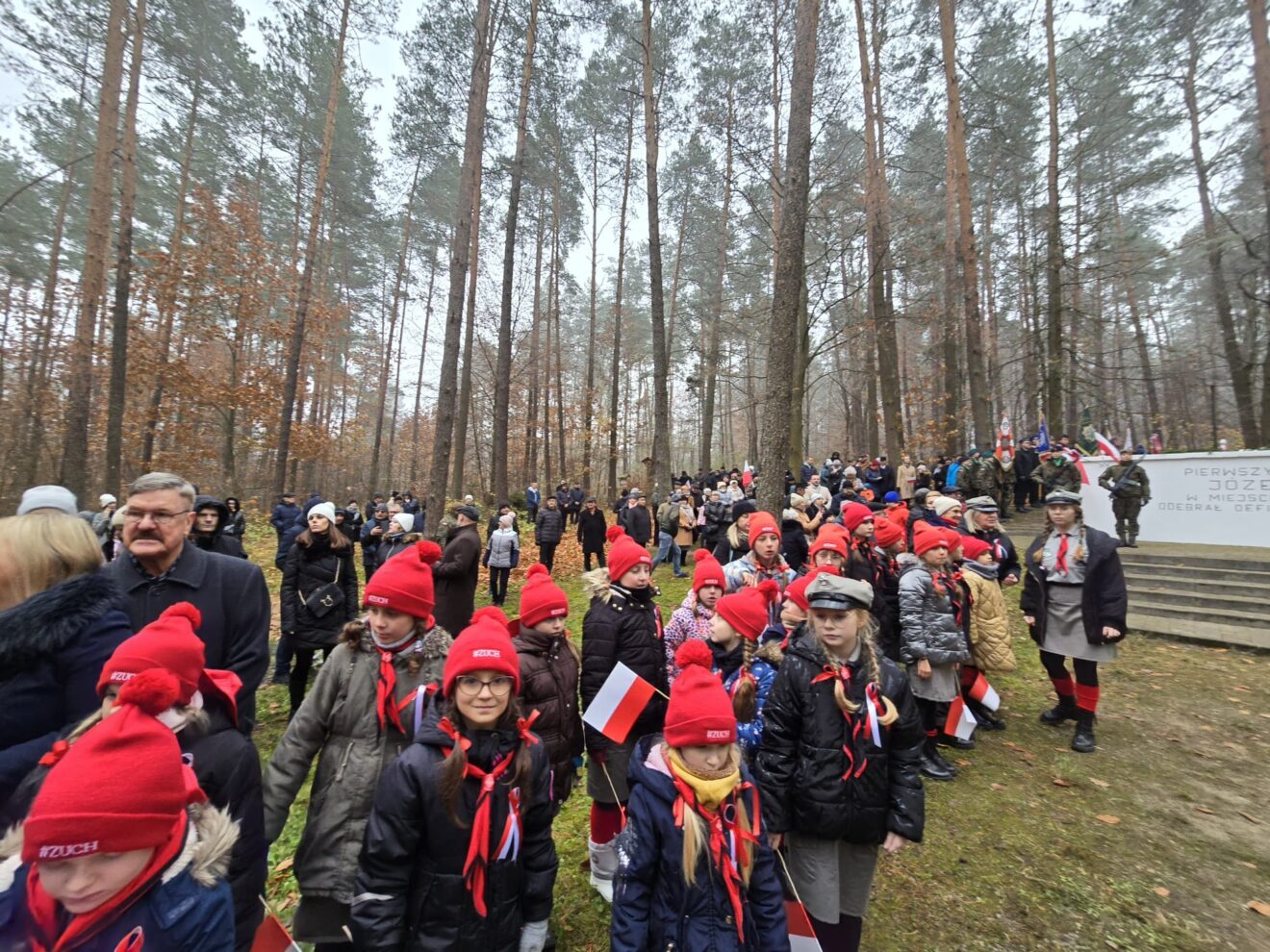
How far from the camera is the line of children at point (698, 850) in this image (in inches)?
70.3

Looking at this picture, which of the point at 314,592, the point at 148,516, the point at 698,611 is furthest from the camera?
the point at 314,592

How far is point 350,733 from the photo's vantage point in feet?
7.41

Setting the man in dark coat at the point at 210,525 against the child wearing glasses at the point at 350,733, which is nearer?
the child wearing glasses at the point at 350,733

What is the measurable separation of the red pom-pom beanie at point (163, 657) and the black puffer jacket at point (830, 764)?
2.18 metres

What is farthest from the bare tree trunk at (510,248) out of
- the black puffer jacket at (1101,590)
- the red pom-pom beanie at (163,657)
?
the red pom-pom beanie at (163,657)

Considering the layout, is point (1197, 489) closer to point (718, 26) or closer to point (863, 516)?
point (863, 516)

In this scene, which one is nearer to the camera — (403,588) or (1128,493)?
(403,588)

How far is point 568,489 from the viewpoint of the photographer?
17.8 meters

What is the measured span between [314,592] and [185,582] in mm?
3055

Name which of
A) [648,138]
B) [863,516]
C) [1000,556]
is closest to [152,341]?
[648,138]

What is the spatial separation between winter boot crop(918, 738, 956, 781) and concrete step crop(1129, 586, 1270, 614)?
6.40 meters

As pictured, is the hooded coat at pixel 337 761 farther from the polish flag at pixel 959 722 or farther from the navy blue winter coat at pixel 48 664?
the polish flag at pixel 959 722

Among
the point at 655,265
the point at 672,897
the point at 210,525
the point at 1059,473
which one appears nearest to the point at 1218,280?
the point at 1059,473

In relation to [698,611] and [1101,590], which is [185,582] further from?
[1101,590]
